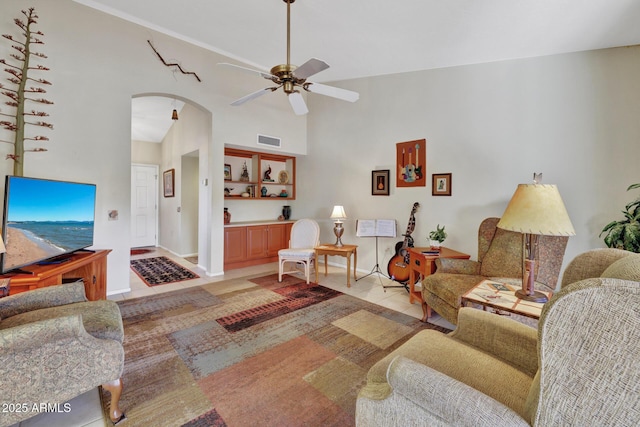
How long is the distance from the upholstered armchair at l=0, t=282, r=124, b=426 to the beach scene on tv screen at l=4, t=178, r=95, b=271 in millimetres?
561

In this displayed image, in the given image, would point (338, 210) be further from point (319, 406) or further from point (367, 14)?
point (319, 406)

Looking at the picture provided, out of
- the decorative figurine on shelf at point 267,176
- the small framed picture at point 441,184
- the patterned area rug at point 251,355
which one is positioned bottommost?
the patterned area rug at point 251,355

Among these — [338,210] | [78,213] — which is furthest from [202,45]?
[338,210]

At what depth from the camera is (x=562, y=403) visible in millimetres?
696

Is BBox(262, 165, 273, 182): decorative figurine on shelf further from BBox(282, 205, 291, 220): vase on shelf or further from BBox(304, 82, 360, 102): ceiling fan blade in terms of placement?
BBox(304, 82, 360, 102): ceiling fan blade

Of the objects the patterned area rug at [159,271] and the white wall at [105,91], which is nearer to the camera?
the white wall at [105,91]

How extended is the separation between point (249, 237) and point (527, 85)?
455 cm

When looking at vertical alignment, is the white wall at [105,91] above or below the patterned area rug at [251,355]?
above

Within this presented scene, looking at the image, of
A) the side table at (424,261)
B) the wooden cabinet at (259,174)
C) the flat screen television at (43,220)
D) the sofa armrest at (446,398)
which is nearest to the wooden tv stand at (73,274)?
the flat screen television at (43,220)

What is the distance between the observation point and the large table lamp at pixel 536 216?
5.38 ft

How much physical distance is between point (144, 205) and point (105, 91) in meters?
4.24

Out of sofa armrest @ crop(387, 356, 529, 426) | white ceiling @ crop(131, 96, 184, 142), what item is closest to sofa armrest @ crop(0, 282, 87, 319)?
sofa armrest @ crop(387, 356, 529, 426)

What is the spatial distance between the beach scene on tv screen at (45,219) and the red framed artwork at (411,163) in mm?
3951

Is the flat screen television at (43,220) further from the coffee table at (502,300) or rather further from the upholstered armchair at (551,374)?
the coffee table at (502,300)
